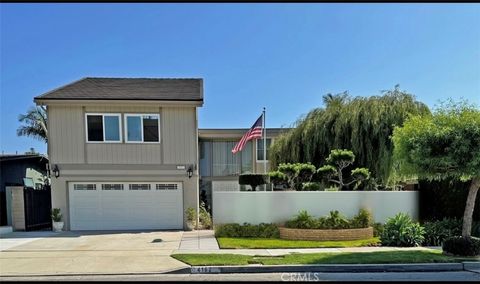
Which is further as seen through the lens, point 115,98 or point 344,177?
point 344,177

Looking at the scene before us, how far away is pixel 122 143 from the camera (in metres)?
17.1

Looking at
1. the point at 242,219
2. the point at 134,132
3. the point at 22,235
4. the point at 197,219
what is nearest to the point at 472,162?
the point at 242,219

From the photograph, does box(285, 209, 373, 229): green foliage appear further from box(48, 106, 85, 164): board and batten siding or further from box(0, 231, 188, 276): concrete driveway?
box(48, 106, 85, 164): board and batten siding

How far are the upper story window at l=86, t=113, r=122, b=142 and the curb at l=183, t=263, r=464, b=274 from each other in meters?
9.97

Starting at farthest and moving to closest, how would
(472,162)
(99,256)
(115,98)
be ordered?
(115,98) < (99,256) < (472,162)

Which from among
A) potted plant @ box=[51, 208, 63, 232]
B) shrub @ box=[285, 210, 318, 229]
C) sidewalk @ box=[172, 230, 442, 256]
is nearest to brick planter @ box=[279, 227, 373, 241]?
shrub @ box=[285, 210, 318, 229]

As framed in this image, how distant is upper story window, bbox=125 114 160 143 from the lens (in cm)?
1715

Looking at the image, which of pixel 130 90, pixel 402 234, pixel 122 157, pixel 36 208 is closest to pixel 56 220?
pixel 36 208

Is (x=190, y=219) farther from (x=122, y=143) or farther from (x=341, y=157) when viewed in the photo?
(x=341, y=157)

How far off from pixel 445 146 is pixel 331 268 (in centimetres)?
447

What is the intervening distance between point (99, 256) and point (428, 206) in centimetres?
1200

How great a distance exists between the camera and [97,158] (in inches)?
668

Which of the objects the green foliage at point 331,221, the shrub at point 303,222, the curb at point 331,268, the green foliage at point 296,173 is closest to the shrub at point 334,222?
the green foliage at point 331,221

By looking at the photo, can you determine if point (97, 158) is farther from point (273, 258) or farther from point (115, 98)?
point (273, 258)
